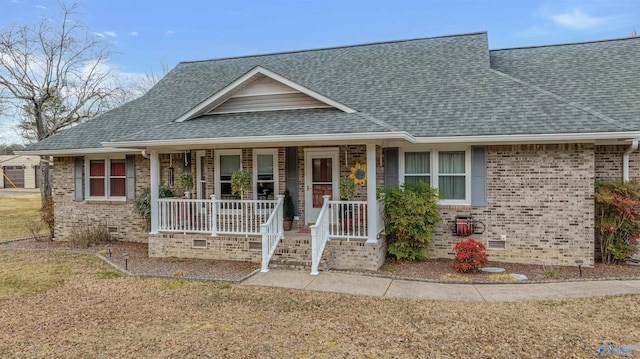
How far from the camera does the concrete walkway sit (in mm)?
6574

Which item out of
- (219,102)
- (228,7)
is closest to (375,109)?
(219,102)

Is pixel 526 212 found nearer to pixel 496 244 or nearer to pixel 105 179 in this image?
pixel 496 244

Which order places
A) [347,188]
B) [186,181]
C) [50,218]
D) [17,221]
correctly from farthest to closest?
[17,221]
[50,218]
[186,181]
[347,188]

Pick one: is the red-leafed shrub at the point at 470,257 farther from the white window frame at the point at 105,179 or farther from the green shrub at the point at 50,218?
the green shrub at the point at 50,218

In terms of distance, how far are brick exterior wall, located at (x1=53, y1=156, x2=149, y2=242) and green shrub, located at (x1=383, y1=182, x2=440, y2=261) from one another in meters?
7.46

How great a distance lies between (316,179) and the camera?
10.5m

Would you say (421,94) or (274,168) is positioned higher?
(421,94)

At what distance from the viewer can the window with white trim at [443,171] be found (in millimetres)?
9422

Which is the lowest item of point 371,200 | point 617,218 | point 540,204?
point 617,218

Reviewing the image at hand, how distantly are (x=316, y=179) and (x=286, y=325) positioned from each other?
18.0ft

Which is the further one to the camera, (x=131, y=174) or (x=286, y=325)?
(x=131, y=174)

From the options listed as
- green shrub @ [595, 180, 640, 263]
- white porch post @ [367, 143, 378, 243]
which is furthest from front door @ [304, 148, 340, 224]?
green shrub @ [595, 180, 640, 263]

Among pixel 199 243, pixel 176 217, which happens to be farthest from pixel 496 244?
pixel 176 217

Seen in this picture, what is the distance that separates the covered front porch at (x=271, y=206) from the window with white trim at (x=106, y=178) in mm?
2419
